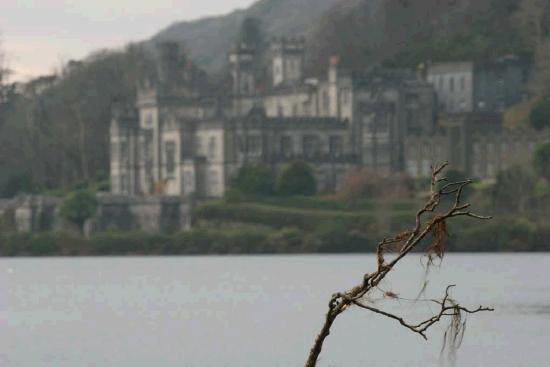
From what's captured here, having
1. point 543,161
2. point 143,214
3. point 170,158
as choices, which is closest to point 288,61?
point 170,158

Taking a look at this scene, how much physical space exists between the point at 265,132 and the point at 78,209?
721 inches

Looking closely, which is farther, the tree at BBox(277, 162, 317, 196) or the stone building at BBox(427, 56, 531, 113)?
the stone building at BBox(427, 56, 531, 113)

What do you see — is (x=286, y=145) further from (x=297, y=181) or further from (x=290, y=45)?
(x=290, y=45)

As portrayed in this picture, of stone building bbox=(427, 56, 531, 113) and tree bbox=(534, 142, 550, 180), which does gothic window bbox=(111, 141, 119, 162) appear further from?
tree bbox=(534, 142, 550, 180)

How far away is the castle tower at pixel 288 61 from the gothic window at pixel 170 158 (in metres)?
17.5

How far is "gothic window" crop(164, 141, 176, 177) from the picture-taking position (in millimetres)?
166500

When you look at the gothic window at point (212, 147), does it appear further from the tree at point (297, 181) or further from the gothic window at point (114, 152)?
the tree at point (297, 181)

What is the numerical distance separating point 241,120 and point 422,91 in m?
13.6

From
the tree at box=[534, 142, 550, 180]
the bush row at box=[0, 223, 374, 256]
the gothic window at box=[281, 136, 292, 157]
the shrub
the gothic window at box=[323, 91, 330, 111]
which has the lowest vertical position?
the bush row at box=[0, 223, 374, 256]

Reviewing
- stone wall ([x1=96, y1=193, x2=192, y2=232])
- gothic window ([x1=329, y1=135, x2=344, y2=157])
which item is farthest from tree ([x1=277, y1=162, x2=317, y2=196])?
gothic window ([x1=329, y1=135, x2=344, y2=157])

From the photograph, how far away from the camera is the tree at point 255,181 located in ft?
512

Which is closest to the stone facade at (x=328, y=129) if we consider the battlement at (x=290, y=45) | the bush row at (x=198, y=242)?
the battlement at (x=290, y=45)

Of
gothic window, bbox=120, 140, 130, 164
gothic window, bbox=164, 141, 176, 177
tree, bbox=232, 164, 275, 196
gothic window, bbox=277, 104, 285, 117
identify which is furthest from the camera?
gothic window, bbox=277, 104, 285, 117

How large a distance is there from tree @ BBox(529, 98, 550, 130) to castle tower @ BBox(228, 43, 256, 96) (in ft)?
83.0
